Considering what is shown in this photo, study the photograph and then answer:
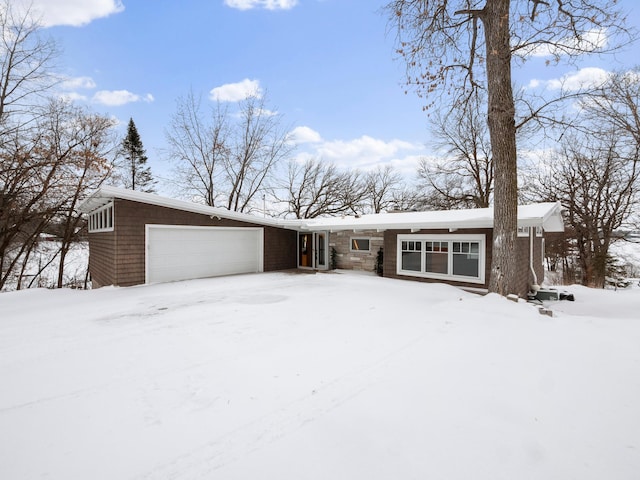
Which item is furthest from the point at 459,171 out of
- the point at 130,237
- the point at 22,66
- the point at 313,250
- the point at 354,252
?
the point at 22,66

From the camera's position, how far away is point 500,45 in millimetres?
6578

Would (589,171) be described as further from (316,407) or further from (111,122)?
(111,122)

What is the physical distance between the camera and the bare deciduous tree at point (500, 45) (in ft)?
20.9

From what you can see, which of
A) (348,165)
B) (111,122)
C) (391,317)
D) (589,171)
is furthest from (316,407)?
(348,165)

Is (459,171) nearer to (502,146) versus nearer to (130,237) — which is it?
(502,146)

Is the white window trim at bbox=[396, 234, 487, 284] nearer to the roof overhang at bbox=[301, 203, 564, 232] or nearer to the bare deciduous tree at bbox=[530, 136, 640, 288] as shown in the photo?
the roof overhang at bbox=[301, 203, 564, 232]

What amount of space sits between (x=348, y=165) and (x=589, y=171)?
15.0 metres

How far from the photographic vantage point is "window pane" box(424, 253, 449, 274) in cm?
1004

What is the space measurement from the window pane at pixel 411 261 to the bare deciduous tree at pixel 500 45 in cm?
363

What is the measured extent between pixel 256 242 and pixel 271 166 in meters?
10.2

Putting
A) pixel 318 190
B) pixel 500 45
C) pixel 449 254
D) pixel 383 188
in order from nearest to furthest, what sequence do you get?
pixel 500 45 → pixel 449 254 → pixel 318 190 → pixel 383 188

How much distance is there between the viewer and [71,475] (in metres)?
1.86

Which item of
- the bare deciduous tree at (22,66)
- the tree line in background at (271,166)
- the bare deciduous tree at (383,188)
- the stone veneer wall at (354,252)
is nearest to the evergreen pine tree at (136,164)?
the tree line in background at (271,166)

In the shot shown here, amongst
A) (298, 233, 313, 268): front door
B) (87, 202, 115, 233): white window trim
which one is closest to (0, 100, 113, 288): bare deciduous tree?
(87, 202, 115, 233): white window trim
